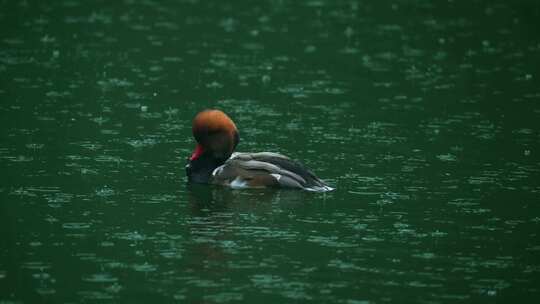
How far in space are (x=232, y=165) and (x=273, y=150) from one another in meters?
2.11

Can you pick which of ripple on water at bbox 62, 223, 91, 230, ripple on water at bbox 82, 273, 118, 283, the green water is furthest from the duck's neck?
ripple on water at bbox 82, 273, 118, 283

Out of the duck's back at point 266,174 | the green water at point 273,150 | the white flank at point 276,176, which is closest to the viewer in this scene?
the green water at point 273,150

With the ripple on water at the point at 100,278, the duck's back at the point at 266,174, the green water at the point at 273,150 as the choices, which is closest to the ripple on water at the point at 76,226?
the green water at the point at 273,150

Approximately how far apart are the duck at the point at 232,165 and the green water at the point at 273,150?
0.88ft

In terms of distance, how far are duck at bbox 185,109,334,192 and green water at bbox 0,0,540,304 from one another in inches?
10.6

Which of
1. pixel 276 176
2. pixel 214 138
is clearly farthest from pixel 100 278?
pixel 214 138

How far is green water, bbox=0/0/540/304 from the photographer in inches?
542

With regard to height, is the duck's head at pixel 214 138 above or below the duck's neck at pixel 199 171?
above

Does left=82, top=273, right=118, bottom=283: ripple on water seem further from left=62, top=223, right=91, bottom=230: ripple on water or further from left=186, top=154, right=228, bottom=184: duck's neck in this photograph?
left=186, top=154, right=228, bottom=184: duck's neck

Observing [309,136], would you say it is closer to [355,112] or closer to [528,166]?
[355,112]

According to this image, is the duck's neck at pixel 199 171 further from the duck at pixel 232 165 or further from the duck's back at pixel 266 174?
the duck's back at pixel 266 174

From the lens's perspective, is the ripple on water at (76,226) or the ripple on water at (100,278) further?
the ripple on water at (76,226)

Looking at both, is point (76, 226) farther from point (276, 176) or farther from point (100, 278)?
point (276, 176)

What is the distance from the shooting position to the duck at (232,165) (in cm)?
1830
